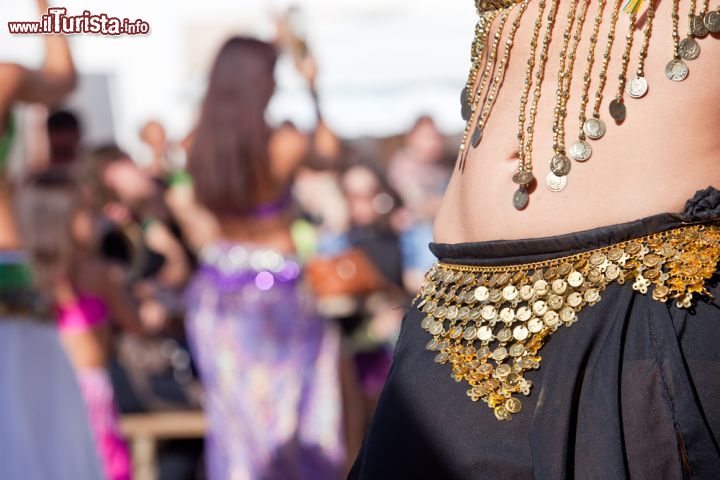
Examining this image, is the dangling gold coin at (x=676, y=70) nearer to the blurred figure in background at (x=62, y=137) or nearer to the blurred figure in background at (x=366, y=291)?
the blurred figure in background at (x=366, y=291)

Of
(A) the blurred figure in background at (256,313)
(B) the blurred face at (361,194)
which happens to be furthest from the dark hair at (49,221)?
(B) the blurred face at (361,194)

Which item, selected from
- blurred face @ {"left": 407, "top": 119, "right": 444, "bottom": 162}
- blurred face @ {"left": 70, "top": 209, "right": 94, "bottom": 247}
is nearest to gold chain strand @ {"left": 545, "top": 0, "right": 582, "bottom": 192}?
blurred face @ {"left": 70, "top": 209, "right": 94, "bottom": 247}

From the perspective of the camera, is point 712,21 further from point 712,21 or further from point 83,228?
point 83,228

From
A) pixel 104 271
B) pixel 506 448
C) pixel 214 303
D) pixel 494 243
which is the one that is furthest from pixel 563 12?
pixel 104 271

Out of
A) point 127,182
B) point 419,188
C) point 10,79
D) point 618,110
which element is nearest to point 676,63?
point 618,110

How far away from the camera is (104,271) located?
224 inches

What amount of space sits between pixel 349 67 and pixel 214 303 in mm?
4990

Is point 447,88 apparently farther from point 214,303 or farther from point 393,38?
point 214,303

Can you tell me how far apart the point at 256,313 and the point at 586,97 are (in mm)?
2921

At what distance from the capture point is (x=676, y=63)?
5.72 feet

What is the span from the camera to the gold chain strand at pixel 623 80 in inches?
Answer: 70.2

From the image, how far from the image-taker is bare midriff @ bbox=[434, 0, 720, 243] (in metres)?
1.73

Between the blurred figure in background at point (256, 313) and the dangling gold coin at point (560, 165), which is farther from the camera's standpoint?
the blurred figure in background at point (256, 313)

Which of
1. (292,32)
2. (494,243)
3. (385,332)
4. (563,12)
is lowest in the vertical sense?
(385,332)
